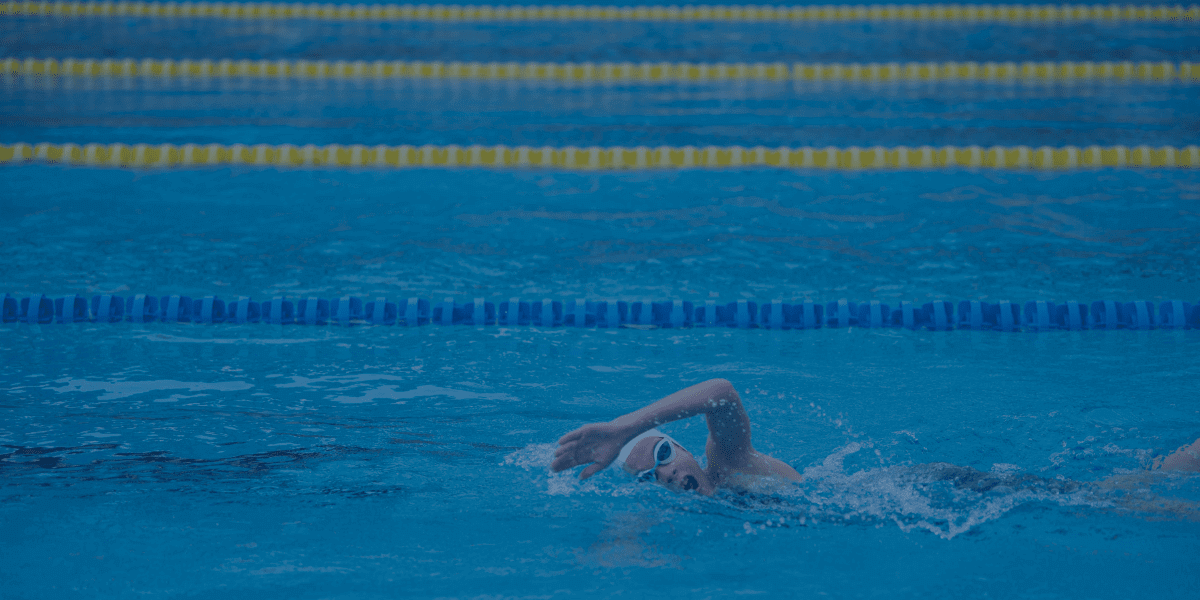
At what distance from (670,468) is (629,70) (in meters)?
6.65

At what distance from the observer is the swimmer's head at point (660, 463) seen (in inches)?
118

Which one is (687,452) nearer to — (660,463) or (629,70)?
(660,463)

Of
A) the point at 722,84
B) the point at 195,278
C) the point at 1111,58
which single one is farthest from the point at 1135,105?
the point at 195,278

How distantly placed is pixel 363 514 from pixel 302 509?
0.63 feet

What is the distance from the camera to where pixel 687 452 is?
3.09 meters

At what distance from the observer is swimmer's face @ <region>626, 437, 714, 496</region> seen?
9.84 feet

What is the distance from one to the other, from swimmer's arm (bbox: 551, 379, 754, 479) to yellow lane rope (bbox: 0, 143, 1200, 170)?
→ 4110mm

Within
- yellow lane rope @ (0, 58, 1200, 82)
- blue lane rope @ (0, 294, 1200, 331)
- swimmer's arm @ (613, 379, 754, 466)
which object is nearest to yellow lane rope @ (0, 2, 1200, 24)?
yellow lane rope @ (0, 58, 1200, 82)

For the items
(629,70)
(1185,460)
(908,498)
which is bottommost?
(908,498)

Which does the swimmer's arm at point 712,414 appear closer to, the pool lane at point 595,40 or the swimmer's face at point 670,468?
the swimmer's face at point 670,468

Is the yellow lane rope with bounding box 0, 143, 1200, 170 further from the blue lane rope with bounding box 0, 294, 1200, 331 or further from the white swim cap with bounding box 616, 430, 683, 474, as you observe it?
the white swim cap with bounding box 616, 430, 683, 474

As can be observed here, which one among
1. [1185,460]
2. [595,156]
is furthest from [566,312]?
[1185,460]

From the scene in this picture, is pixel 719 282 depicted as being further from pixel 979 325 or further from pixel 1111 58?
pixel 1111 58

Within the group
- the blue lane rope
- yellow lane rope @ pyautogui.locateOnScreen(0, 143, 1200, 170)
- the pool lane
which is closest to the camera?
the blue lane rope
